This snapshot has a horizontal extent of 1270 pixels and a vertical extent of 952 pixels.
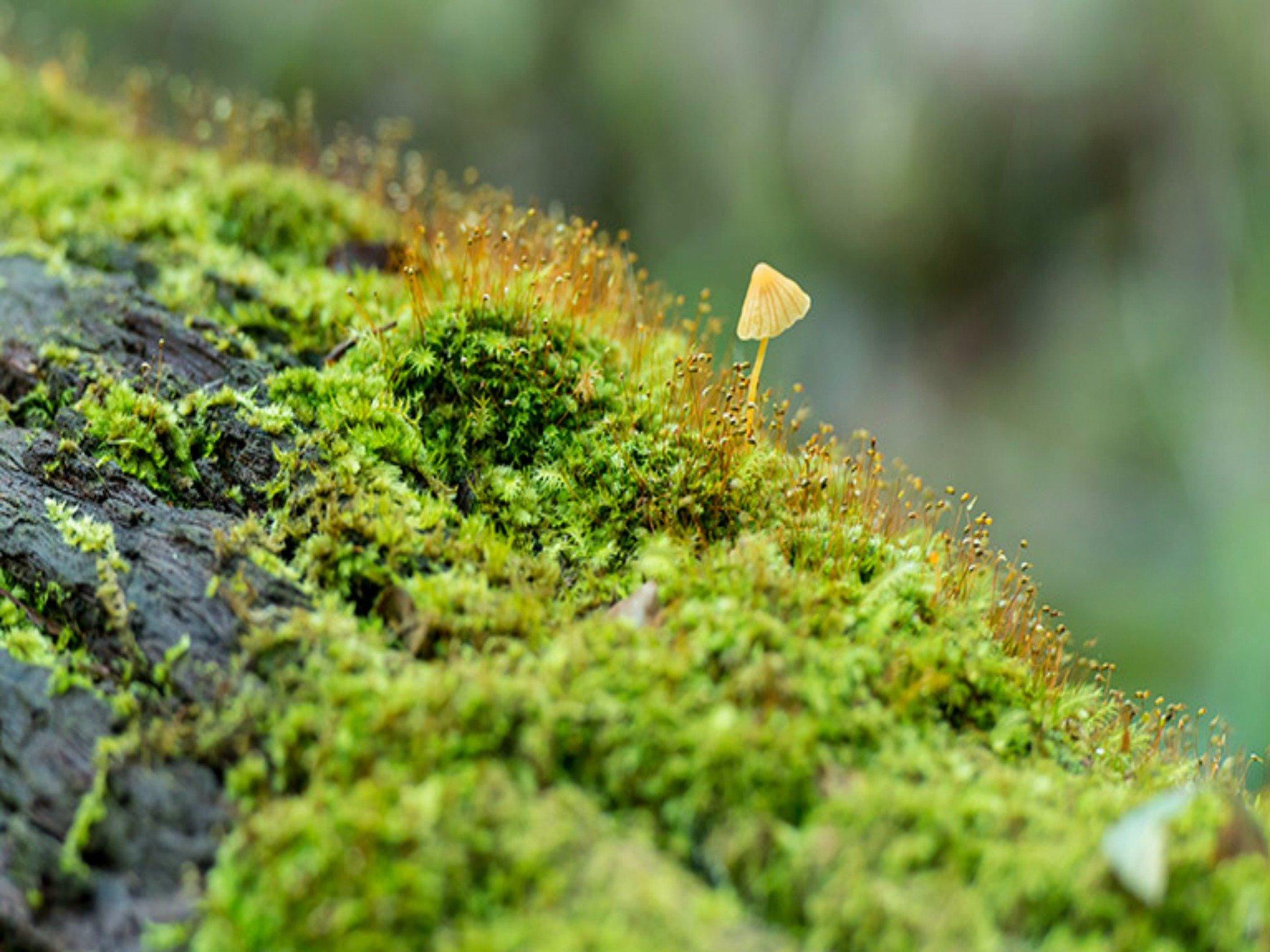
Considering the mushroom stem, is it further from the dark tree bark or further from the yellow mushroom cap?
the dark tree bark

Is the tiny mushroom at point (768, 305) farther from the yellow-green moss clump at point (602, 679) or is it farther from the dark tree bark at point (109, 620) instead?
the dark tree bark at point (109, 620)

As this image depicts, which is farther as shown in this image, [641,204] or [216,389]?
[641,204]

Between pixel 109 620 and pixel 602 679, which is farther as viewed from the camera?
pixel 109 620

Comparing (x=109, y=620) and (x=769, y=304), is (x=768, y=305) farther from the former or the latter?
(x=109, y=620)

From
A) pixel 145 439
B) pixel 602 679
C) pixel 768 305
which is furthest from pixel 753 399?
pixel 145 439

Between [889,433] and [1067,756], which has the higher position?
[889,433]

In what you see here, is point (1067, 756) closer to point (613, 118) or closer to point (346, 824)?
point (346, 824)

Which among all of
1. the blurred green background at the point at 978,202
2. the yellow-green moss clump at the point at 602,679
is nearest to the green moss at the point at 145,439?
the yellow-green moss clump at the point at 602,679

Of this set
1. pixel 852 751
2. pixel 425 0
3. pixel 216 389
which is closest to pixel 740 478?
pixel 852 751
